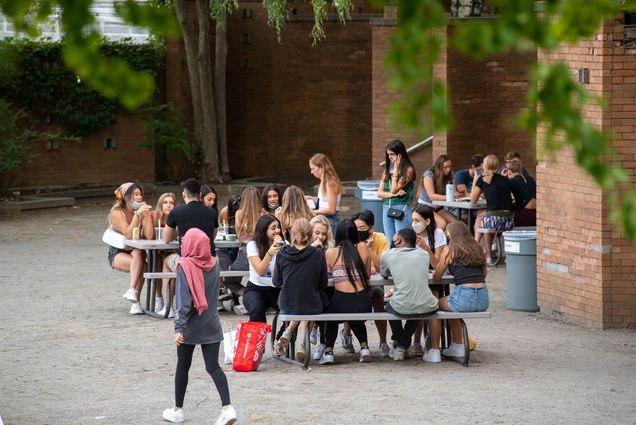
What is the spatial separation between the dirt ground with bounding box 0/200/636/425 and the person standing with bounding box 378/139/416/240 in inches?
68.8

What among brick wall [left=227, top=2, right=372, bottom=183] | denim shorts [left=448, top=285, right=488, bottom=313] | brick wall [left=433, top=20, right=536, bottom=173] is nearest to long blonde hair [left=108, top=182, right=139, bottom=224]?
denim shorts [left=448, top=285, right=488, bottom=313]

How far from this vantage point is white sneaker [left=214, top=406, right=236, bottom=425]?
8.67 meters

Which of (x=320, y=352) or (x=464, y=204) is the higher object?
(x=464, y=204)

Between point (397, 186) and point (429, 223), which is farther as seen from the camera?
point (397, 186)

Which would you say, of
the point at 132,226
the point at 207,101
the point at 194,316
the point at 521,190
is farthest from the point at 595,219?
the point at 207,101

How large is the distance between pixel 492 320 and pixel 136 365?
13.4 feet

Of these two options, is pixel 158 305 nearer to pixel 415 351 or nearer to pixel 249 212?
pixel 249 212

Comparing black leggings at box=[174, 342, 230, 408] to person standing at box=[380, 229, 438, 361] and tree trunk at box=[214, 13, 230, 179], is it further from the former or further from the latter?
tree trunk at box=[214, 13, 230, 179]

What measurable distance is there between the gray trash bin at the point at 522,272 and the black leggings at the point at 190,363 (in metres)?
5.63

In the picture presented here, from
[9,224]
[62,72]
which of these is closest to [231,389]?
[9,224]

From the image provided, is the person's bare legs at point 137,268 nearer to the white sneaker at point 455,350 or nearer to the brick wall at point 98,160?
the white sneaker at point 455,350

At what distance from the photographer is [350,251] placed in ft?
35.8

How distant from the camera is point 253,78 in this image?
3162cm

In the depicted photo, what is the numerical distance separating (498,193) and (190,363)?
8.20m
